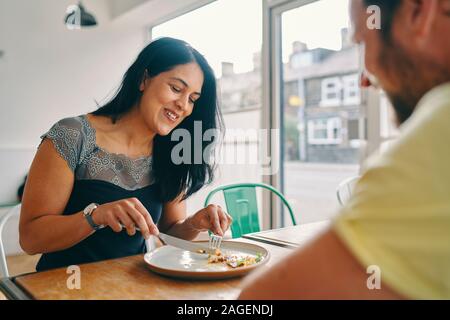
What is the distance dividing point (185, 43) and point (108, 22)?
343 cm

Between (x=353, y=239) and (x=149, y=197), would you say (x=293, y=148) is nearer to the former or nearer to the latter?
(x=149, y=197)

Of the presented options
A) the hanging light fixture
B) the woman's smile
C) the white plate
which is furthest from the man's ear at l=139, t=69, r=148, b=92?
the hanging light fixture

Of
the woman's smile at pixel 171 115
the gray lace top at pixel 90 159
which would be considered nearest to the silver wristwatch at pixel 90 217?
the gray lace top at pixel 90 159

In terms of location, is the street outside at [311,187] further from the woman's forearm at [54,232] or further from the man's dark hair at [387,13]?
the man's dark hair at [387,13]

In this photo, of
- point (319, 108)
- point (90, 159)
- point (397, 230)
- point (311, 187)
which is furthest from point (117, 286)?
point (311, 187)

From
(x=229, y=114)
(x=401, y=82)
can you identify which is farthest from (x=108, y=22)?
(x=401, y=82)

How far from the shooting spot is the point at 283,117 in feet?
10.3

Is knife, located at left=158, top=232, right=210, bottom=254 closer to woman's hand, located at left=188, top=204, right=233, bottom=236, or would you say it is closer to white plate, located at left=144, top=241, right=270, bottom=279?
A: white plate, located at left=144, top=241, right=270, bottom=279

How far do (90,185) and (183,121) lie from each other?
1.44 feet

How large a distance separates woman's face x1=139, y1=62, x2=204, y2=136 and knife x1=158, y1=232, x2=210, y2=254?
469 millimetres

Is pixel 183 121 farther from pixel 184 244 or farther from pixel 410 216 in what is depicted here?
pixel 410 216

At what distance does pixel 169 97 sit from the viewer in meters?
1.38

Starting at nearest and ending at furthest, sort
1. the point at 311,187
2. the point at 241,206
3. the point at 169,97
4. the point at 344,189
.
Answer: the point at 169,97 → the point at 241,206 → the point at 344,189 → the point at 311,187

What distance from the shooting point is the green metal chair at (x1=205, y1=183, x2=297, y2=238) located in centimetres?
204
